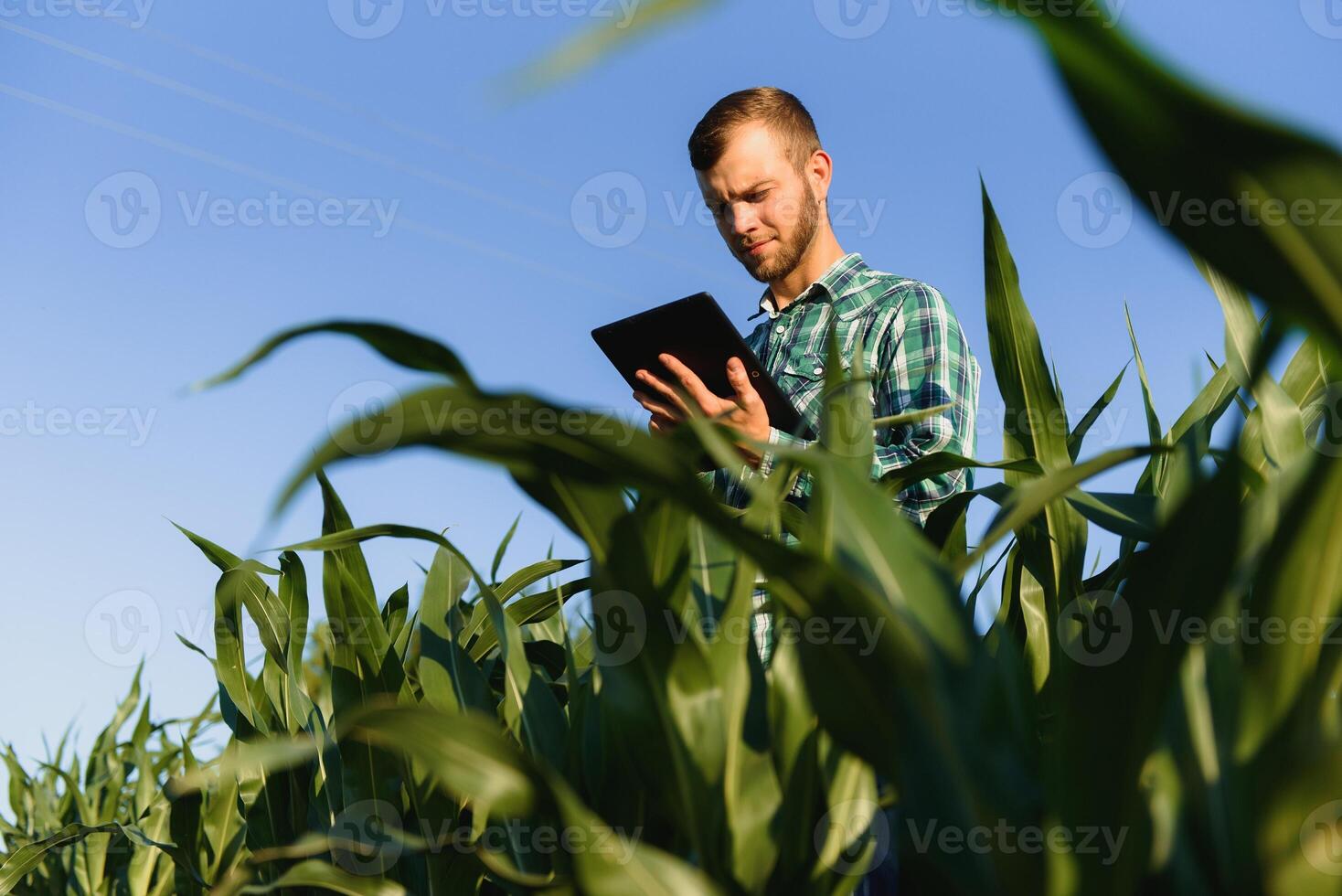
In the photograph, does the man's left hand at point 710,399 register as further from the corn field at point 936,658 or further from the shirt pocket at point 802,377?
the corn field at point 936,658

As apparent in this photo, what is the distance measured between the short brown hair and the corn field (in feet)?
3.09

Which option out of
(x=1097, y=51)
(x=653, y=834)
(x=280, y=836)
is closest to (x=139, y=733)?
(x=280, y=836)

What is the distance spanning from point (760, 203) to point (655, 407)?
521 millimetres

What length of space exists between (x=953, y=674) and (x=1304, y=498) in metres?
0.14

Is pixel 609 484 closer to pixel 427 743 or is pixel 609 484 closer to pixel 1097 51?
pixel 427 743

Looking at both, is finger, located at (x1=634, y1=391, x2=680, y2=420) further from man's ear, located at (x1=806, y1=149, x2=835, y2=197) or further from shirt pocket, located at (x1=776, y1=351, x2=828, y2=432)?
man's ear, located at (x1=806, y1=149, x2=835, y2=197)

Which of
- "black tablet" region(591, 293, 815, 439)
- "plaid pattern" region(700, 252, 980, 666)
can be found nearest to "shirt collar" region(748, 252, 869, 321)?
"plaid pattern" region(700, 252, 980, 666)

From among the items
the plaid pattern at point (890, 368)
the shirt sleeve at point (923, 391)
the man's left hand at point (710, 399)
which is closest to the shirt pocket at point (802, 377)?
the plaid pattern at point (890, 368)

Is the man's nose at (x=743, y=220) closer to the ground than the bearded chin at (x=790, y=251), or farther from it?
farther from it

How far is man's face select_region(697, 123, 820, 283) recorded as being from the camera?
1666 mm

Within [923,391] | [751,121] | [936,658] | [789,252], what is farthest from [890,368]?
[936,658]

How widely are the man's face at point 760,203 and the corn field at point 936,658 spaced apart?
90 centimetres

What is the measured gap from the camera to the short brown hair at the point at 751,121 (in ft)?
5.52

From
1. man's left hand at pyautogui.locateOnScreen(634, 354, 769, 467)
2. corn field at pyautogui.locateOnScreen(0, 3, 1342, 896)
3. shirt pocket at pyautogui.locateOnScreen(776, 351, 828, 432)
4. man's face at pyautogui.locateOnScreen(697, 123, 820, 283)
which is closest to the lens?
corn field at pyautogui.locateOnScreen(0, 3, 1342, 896)
